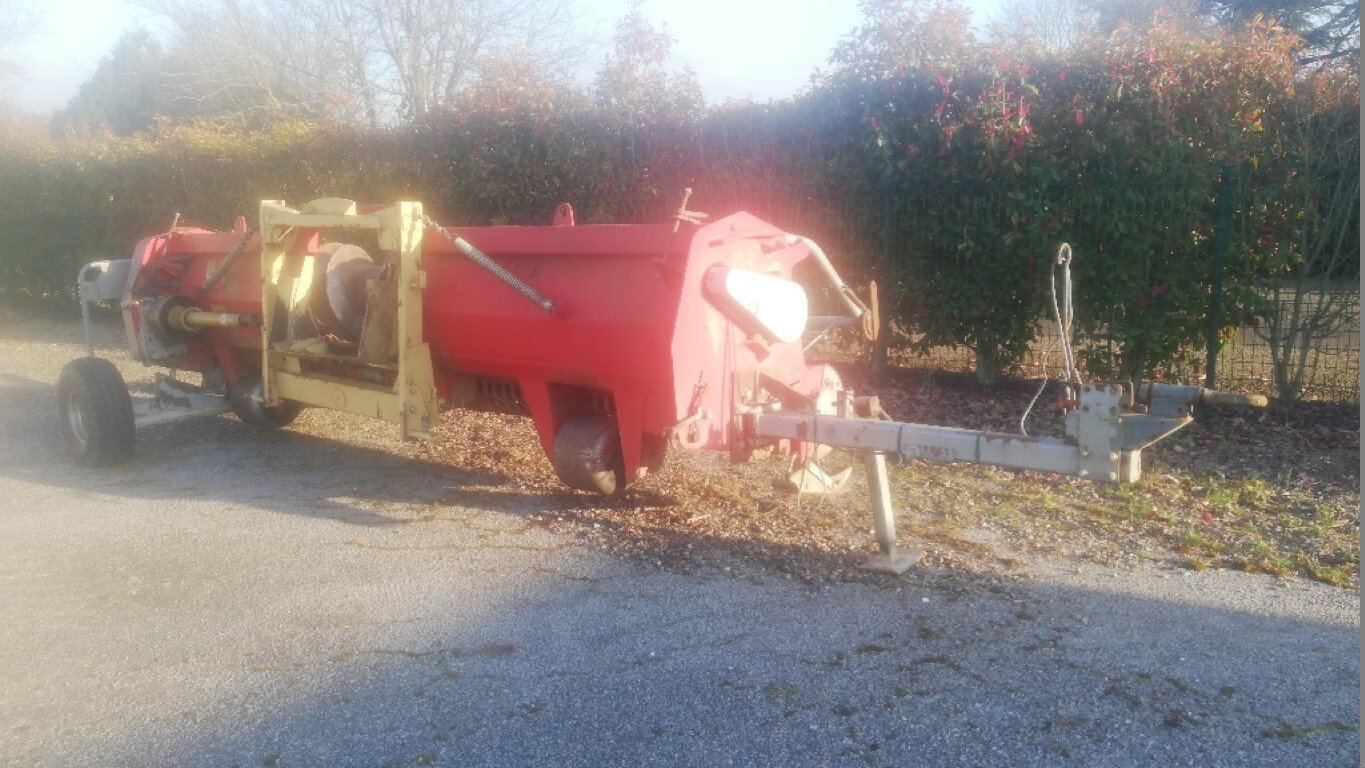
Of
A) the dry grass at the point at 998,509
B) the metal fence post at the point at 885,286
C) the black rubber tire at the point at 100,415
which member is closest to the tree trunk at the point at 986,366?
the metal fence post at the point at 885,286

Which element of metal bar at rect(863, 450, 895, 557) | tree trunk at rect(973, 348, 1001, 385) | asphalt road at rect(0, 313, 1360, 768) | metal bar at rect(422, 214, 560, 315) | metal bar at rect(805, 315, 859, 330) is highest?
metal bar at rect(422, 214, 560, 315)

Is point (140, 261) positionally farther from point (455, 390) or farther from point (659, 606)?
point (659, 606)

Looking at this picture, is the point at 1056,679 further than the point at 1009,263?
No

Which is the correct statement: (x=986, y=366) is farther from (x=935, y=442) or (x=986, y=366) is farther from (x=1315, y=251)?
(x=935, y=442)

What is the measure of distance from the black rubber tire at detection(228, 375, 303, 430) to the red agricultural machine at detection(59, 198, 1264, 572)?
0.30 metres

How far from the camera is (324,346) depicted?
22.4 ft

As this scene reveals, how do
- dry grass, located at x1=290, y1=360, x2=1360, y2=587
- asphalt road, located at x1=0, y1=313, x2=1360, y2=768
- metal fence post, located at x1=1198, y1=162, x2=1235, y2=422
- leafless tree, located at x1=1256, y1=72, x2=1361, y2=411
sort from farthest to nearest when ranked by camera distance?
metal fence post, located at x1=1198, y1=162, x2=1235, y2=422 < leafless tree, located at x1=1256, y1=72, x2=1361, y2=411 < dry grass, located at x1=290, y1=360, x2=1360, y2=587 < asphalt road, located at x1=0, y1=313, x2=1360, y2=768

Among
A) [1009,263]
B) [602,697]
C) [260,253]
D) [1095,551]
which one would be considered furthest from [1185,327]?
[260,253]

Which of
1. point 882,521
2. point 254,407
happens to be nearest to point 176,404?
point 254,407

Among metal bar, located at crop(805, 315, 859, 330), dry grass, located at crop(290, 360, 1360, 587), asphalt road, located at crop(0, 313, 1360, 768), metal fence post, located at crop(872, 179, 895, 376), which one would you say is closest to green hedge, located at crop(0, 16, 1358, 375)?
metal fence post, located at crop(872, 179, 895, 376)

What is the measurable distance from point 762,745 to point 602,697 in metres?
0.61

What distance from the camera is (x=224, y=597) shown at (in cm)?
452

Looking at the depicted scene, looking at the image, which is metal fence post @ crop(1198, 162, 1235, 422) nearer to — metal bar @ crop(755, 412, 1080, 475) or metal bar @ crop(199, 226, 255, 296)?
metal bar @ crop(755, 412, 1080, 475)

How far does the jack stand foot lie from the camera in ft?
Answer: 15.3
